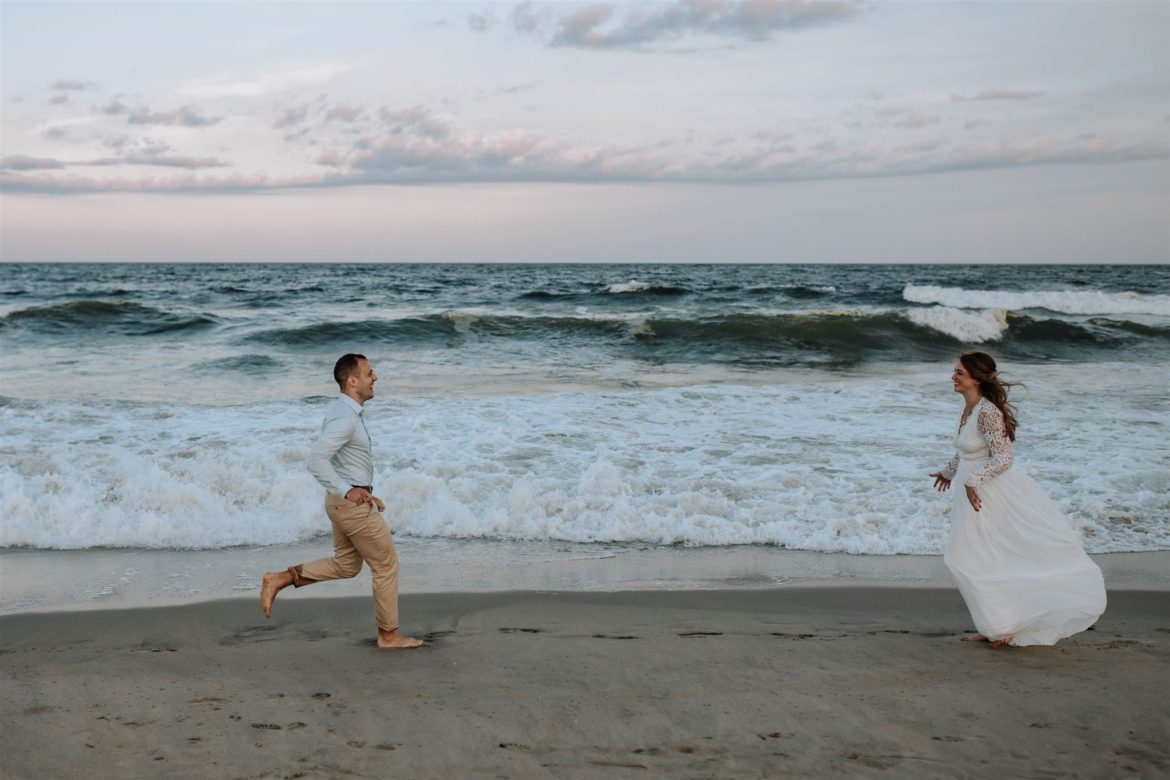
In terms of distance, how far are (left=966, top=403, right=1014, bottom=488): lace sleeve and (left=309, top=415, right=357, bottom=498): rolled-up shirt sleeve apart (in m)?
3.52

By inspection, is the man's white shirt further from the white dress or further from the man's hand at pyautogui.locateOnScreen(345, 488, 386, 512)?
the white dress

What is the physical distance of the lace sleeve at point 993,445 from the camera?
513 centimetres

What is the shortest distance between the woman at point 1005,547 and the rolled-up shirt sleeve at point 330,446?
3.41 metres

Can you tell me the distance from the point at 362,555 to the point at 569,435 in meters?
5.68

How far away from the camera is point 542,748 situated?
3721 mm

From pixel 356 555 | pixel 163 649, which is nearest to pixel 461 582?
pixel 356 555

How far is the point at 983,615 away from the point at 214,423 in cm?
923

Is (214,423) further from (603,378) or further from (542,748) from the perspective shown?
(542,748)

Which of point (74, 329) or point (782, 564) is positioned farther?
point (74, 329)

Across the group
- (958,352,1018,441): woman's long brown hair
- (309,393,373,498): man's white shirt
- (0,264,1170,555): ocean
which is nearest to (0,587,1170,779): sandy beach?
(309,393,373,498): man's white shirt

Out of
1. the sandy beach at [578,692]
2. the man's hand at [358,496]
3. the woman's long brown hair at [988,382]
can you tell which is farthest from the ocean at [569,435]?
the man's hand at [358,496]

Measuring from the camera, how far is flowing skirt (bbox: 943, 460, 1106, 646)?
196 inches

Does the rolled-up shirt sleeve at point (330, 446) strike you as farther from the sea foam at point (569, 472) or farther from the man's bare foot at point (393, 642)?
the sea foam at point (569, 472)

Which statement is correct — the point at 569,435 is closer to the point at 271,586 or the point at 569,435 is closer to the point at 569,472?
the point at 569,472
